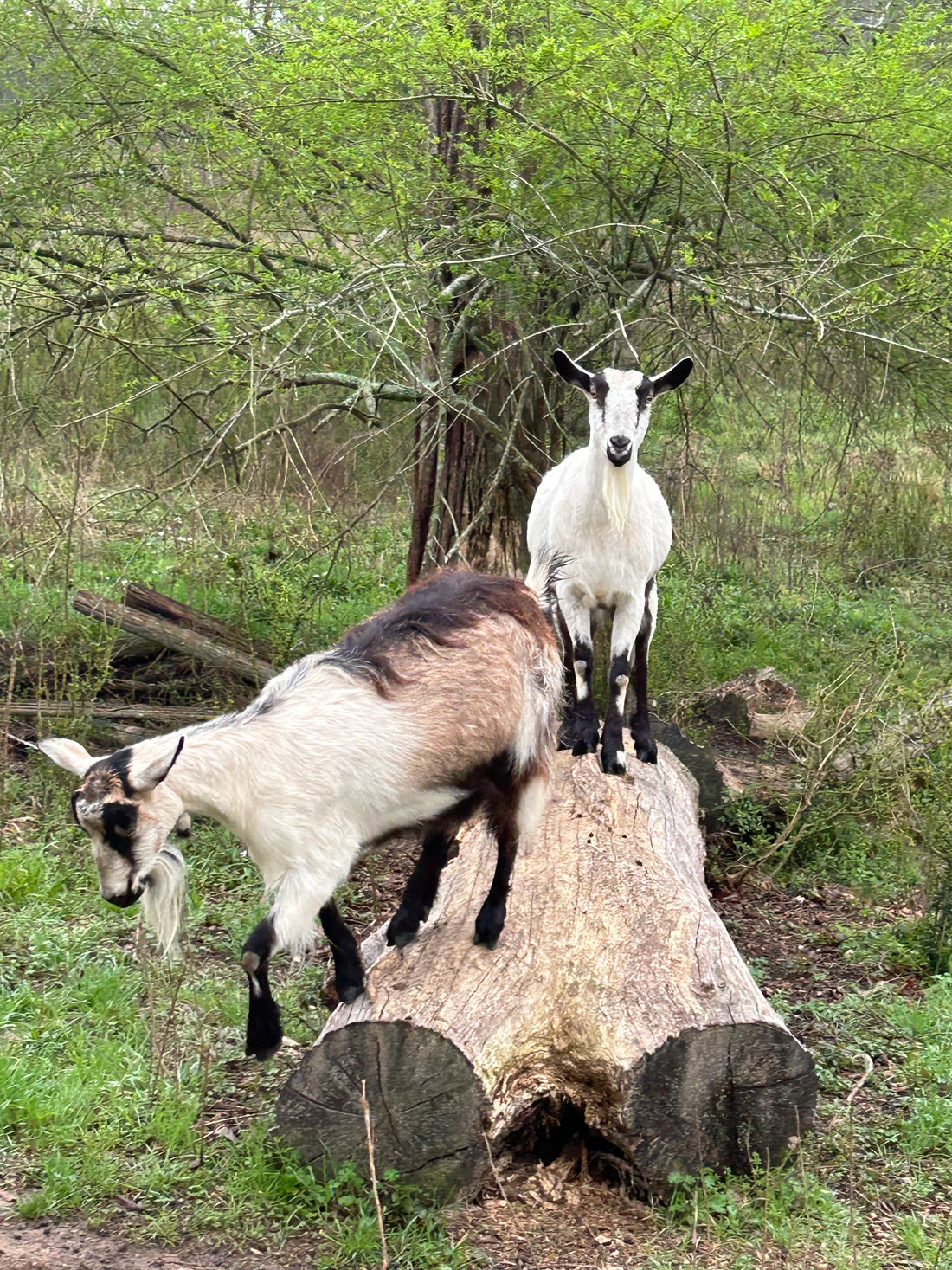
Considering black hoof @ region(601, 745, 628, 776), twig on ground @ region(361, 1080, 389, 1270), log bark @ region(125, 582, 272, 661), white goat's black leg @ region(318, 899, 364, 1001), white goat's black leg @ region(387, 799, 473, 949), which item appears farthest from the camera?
log bark @ region(125, 582, 272, 661)

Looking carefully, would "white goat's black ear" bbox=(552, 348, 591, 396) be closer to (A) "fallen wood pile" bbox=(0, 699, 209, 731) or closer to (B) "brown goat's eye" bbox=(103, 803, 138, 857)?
(B) "brown goat's eye" bbox=(103, 803, 138, 857)

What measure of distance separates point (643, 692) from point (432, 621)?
2.15 m

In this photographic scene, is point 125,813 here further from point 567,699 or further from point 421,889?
point 567,699

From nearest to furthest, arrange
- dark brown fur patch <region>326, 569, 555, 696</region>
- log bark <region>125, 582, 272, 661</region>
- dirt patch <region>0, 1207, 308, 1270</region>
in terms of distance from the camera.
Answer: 1. dirt patch <region>0, 1207, 308, 1270</region>
2. dark brown fur patch <region>326, 569, 555, 696</region>
3. log bark <region>125, 582, 272, 661</region>

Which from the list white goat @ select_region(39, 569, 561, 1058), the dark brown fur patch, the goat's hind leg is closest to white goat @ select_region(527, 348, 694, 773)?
the dark brown fur patch

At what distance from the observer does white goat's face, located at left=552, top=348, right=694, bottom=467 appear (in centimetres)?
523

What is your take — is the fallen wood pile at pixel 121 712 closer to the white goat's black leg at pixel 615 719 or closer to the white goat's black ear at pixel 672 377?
the white goat's black leg at pixel 615 719

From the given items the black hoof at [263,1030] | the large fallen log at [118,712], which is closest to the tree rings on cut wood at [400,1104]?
the black hoof at [263,1030]

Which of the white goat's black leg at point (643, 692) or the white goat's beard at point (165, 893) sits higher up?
the white goat's black leg at point (643, 692)

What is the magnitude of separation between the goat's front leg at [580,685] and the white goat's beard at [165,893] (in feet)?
7.94

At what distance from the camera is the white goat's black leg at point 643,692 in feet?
20.2

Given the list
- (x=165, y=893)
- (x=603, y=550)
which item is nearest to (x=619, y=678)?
(x=603, y=550)

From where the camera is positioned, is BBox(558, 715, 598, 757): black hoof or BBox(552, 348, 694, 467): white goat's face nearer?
BBox(552, 348, 694, 467): white goat's face

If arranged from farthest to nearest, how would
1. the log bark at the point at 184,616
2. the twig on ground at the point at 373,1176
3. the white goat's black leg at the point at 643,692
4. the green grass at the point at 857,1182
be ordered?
the log bark at the point at 184,616 → the white goat's black leg at the point at 643,692 → the green grass at the point at 857,1182 → the twig on ground at the point at 373,1176
